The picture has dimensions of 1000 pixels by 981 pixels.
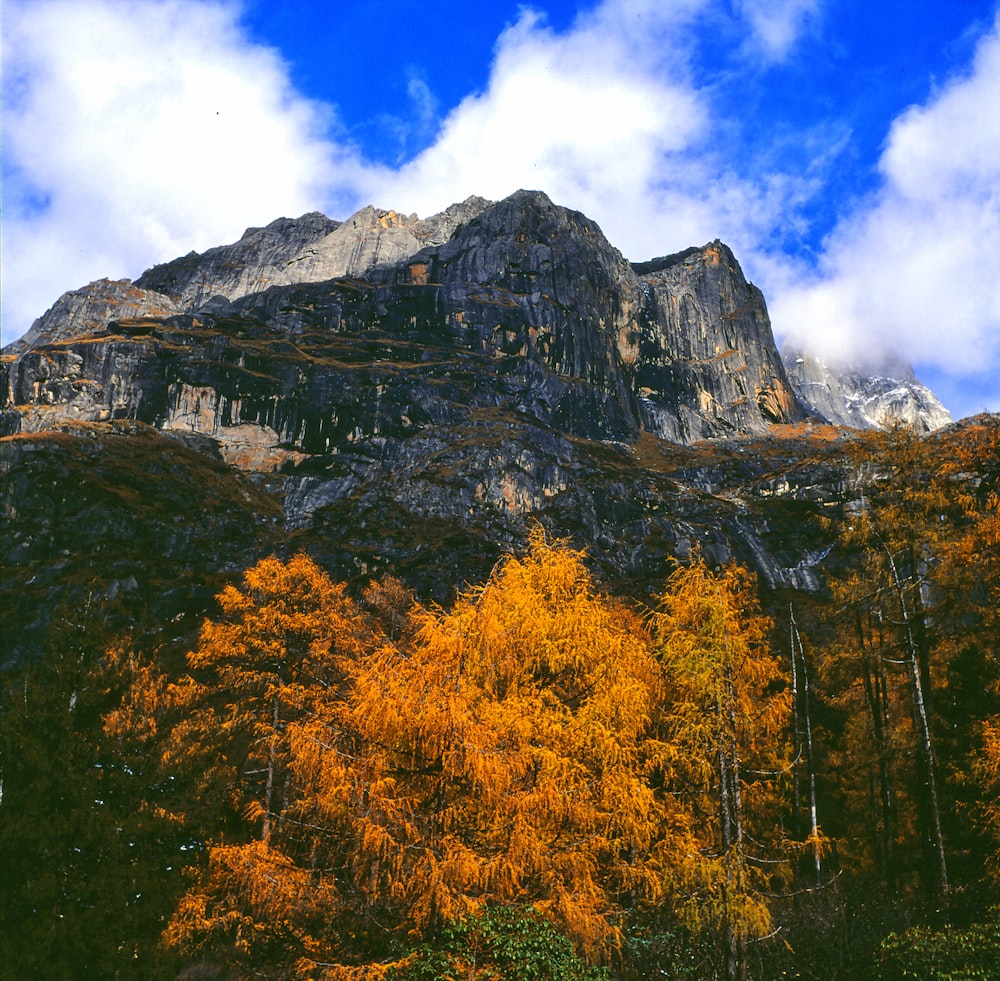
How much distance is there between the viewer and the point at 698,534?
64438 mm

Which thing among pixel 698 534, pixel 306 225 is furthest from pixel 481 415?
pixel 306 225

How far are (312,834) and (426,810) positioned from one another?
3.33m

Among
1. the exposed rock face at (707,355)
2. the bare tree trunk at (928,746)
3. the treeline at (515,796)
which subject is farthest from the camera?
the exposed rock face at (707,355)

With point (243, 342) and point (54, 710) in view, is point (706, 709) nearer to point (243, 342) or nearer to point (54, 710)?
point (54, 710)

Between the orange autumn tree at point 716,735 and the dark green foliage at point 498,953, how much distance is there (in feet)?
10.7

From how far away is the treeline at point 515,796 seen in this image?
28.6ft

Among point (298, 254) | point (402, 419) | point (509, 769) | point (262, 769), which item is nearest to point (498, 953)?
point (509, 769)

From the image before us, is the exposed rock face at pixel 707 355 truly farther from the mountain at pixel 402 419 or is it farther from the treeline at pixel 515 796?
the treeline at pixel 515 796

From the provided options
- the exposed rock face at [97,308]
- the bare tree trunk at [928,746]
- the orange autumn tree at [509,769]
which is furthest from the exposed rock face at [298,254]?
the orange autumn tree at [509,769]

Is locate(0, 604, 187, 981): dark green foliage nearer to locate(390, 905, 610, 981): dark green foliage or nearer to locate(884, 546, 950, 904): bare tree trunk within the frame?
locate(390, 905, 610, 981): dark green foliage

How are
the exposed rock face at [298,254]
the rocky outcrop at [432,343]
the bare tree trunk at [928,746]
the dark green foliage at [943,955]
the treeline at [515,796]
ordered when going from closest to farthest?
the treeline at [515,796] → the dark green foliage at [943,955] → the bare tree trunk at [928,746] → the rocky outcrop at [432,343] → the exposed rock face at [298,254]

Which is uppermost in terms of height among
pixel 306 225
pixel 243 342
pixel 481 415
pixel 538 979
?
pixel 306 225

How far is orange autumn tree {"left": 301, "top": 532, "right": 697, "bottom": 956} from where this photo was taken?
8.73 metres

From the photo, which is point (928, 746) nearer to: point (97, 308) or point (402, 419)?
point (402, 419)
